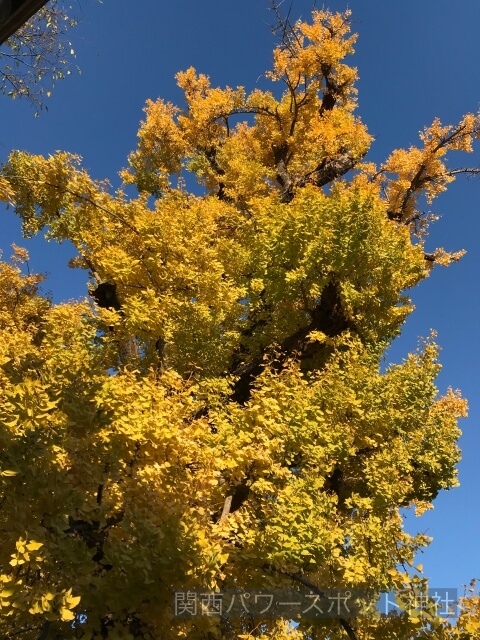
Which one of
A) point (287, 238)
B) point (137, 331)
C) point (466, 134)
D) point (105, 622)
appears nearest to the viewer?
point (105, 622)

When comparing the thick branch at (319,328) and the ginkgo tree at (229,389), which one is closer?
the ginkgo tree at (229,389)

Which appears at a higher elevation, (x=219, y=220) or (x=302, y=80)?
(x=302, y=80)

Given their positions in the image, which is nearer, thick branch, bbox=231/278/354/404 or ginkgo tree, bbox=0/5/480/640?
ginkgo tree, bbox=0/5/480/640

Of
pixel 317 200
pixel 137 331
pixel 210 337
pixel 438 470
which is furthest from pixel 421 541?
pixel 317 200

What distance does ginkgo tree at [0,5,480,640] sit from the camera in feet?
13.3

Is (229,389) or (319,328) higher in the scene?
(319,328)

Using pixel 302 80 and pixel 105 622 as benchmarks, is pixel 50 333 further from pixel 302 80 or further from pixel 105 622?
pixel 302 80

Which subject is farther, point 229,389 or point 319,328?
point 319,328

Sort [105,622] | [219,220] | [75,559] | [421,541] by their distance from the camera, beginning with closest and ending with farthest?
[75,559] → [105,622] → [421,541] → [219,220]

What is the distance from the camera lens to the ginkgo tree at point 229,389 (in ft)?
13.3

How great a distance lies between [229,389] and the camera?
873 cm

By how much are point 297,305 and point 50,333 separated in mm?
6043

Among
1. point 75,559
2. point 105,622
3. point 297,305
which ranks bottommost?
point 105,622

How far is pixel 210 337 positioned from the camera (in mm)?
9625
